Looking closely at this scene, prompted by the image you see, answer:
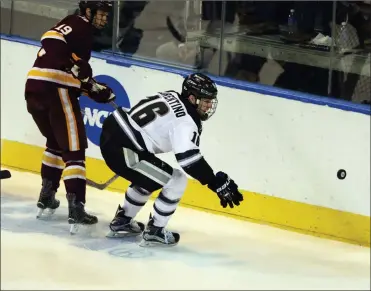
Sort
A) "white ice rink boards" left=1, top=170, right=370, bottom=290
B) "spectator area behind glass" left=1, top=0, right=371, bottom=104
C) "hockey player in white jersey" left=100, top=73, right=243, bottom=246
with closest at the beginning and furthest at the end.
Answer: "white ice rink boards" left=1, top=170, right=370, bottom=290
"hockey player in white jersey" left=100, top=73, right=243, bottom=246
"spectator area behind glass" left=1, top=0, right=371, bottom=104

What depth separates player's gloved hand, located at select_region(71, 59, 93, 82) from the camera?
4699mm

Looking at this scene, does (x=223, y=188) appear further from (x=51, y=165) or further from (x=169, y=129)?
(x=51, y=165)

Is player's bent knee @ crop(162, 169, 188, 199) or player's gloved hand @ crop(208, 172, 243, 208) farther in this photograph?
player's bent knee @ crop(162, 169, 188, 199)

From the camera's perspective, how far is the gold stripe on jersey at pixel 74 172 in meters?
4.77

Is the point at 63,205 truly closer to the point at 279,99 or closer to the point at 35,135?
the point at 35,135

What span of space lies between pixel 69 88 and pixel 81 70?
0.16 m

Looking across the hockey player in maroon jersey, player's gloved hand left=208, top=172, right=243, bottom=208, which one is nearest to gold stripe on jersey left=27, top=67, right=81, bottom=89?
the hockey player in maroon jersey

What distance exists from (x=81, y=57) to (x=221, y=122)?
741 mm

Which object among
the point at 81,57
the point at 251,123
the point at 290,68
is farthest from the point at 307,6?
the point at 81,57

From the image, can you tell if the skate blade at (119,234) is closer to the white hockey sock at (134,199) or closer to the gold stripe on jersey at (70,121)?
the white hockey sock at (134,199)

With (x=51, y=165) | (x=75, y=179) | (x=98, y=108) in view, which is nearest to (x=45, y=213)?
(x=51, y=165)

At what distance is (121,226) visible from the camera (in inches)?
186

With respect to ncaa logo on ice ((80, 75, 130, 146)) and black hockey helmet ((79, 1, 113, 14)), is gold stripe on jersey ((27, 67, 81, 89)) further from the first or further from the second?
ncaa logo on ice ((80, 75, 130, 146))

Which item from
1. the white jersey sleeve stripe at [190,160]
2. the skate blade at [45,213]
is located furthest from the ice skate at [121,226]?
the white jersey sleeve stripe at [190,160]
